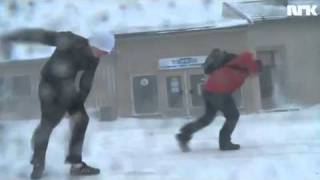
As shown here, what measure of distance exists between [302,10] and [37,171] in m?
13.4

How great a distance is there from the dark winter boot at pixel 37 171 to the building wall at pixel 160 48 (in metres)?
11.0

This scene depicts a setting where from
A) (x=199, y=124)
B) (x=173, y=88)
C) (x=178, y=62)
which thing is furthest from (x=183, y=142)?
(x=178, y=62)

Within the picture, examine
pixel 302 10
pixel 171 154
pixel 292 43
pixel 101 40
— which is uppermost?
pixel 302 10

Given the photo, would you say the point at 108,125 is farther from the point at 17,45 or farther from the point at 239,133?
the point at 17,45

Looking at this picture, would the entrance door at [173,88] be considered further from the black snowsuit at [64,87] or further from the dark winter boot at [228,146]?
the black snowsuit at [64,87]

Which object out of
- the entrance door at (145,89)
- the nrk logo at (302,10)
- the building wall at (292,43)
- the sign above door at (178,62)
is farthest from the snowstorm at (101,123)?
the sign above door at (178,62)

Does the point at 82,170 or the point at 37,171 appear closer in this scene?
the point at 37,171

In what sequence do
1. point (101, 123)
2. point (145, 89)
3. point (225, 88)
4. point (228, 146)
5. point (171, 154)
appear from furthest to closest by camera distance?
point (145, 89) → point (101, 123) → point (225, 88) → point (228, 146) → point (171, 154)

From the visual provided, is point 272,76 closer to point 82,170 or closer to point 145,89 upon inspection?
point 145,89

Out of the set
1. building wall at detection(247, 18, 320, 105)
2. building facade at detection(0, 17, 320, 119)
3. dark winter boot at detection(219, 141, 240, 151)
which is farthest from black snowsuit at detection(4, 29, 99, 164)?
building wall at detection(247, 18, 320, 105)

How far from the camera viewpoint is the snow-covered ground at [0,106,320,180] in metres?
5.54

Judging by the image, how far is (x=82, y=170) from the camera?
5668 mm

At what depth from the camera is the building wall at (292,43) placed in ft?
65.3

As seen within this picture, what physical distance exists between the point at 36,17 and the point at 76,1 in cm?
32
